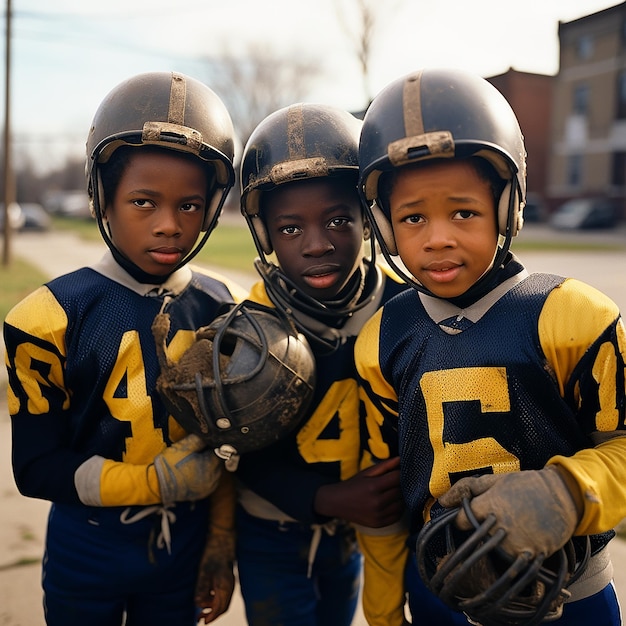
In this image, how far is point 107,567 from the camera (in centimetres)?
200

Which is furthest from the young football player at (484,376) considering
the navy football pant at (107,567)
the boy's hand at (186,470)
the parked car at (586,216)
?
the parked car at (586,216)

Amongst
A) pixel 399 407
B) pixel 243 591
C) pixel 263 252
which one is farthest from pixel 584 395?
pixel 243 591

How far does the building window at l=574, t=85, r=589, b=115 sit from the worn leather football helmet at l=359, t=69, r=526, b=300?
110ft

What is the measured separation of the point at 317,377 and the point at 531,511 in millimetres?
857

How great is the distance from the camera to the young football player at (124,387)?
6.30 ft

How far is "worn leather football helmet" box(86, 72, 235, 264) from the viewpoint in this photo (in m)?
2.01

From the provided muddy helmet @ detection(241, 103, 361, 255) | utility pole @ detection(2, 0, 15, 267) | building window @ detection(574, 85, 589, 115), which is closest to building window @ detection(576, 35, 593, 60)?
building window @ detection(574, 85, 589, 115)

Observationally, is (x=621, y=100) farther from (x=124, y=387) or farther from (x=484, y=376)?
(x=124, y=387)

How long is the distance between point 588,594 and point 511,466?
16.5 inches

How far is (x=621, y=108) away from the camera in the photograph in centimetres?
2986

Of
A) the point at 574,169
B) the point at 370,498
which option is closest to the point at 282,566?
the point at 370,498

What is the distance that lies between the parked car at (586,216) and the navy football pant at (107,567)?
27846 millimetres

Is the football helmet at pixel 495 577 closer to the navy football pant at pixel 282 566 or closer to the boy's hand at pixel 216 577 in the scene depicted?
the navy football pant at pixel 282 566

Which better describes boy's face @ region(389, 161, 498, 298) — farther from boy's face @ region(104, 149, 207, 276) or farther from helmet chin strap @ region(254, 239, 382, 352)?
boy's face @ region(104, 149, 207, 276)
